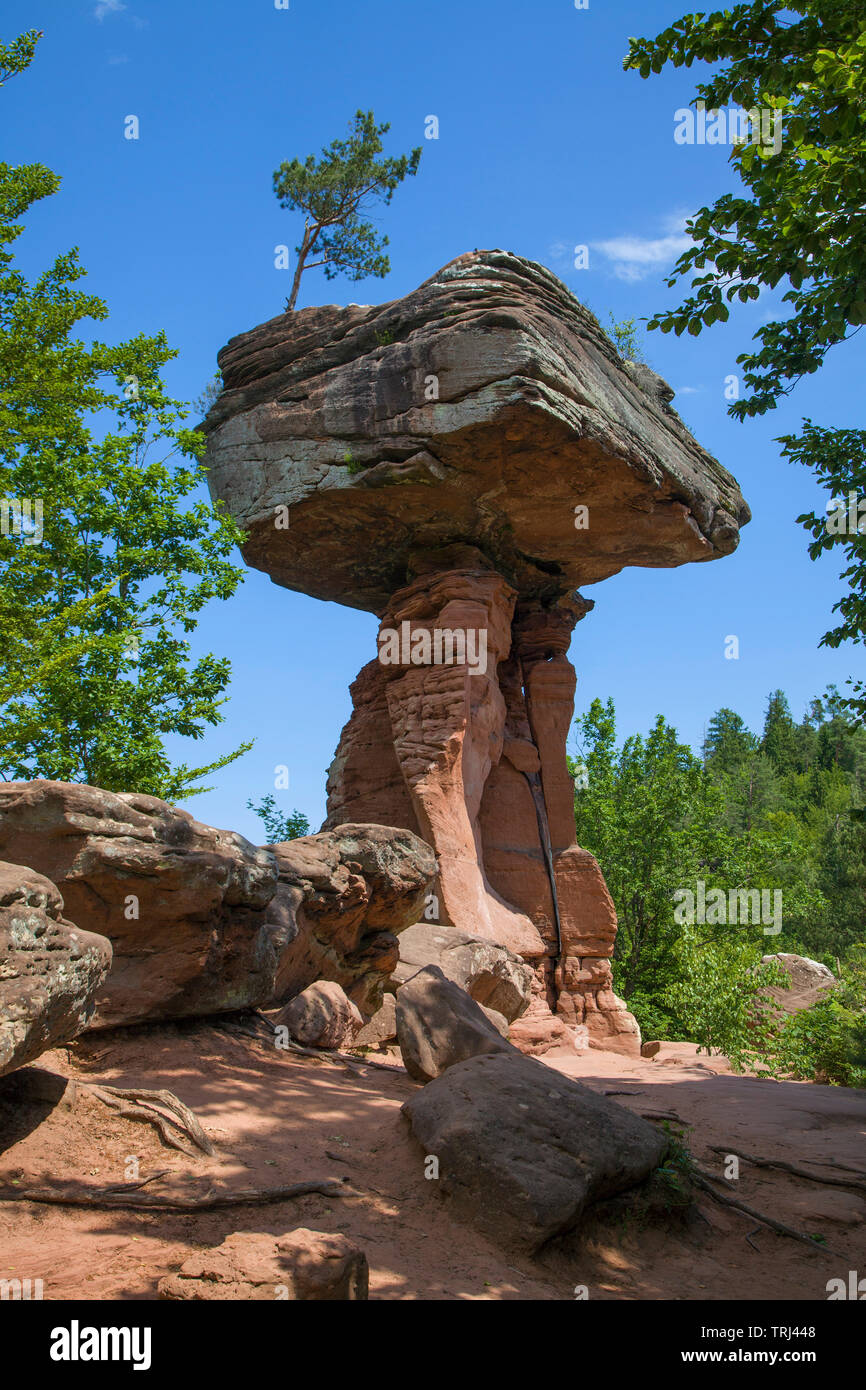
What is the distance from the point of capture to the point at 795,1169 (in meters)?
6.03

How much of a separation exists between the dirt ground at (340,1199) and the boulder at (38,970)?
684 millimetres

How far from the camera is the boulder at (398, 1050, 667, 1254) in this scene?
174 inches

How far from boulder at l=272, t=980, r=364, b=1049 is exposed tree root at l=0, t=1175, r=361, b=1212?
3097 millimetres

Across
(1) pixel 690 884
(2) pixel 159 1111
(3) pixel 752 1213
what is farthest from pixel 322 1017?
(1) pixel 690 884

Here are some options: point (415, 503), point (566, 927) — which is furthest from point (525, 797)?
point (415, 503)

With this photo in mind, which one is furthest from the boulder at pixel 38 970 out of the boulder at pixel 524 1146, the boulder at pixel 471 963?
the boulder at pixel 471 963

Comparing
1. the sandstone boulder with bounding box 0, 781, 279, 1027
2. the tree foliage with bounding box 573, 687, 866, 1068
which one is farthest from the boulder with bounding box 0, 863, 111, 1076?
the tree foliage with bounding box 573, 687, 866, 1068

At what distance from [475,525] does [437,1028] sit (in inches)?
361

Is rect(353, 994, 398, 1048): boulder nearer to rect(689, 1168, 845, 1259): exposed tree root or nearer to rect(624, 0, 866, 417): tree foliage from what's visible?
rect(689, 1168, 845, 1259): exposed tree root

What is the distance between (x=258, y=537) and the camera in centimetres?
1416

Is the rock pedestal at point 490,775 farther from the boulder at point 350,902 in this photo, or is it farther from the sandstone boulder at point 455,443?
the boulder at point 350,902

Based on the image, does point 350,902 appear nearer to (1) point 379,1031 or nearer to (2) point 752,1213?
(1) point 379,1031

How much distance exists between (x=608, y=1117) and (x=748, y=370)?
7335 mm

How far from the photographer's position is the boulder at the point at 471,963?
9727 mm
